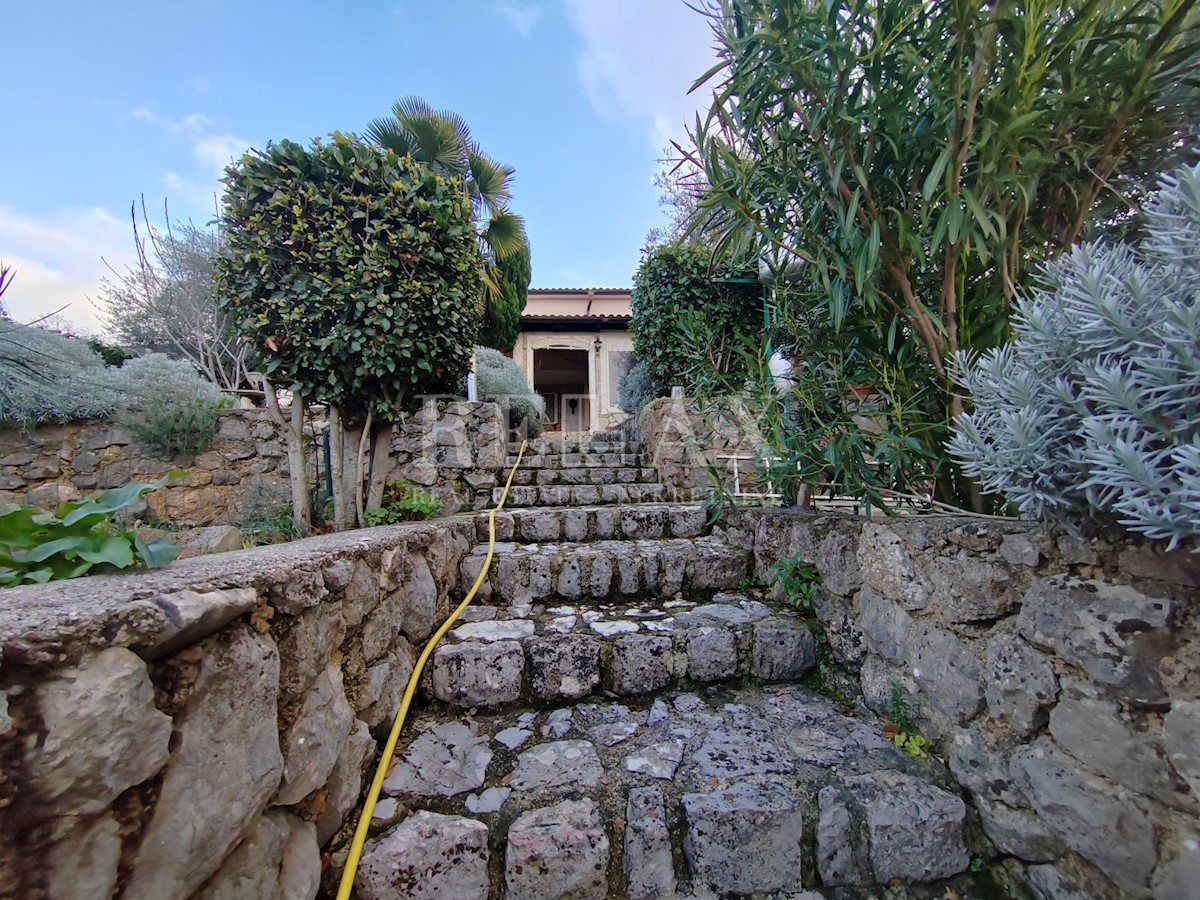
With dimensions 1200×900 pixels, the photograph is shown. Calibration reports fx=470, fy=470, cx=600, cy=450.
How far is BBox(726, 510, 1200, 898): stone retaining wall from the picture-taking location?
772 millimetres

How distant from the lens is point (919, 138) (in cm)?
122

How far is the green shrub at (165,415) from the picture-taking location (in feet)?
10.7

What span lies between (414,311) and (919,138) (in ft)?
7.47

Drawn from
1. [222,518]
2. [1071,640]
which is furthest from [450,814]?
[222,518]

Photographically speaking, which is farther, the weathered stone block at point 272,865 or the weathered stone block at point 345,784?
the weathered stone block at point 345,784

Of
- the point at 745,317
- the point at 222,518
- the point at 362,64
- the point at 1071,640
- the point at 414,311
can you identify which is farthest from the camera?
the point at 745,317

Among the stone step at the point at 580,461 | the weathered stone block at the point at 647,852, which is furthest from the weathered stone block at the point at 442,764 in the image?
the stone step at the point at 580,461

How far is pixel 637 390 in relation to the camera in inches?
219

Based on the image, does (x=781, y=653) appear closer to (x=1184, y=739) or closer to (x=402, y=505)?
(x=1184, y=739)

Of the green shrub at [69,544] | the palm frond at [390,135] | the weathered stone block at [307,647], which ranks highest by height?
the palm frond at [390,135]

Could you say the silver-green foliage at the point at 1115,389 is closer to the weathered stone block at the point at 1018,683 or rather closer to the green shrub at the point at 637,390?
the weathered stone block at the point at 1018,683

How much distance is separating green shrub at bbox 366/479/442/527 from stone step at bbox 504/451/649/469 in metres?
0.86

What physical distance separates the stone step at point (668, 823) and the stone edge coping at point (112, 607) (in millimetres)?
673

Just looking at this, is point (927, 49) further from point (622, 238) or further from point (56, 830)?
point (622, 238)
